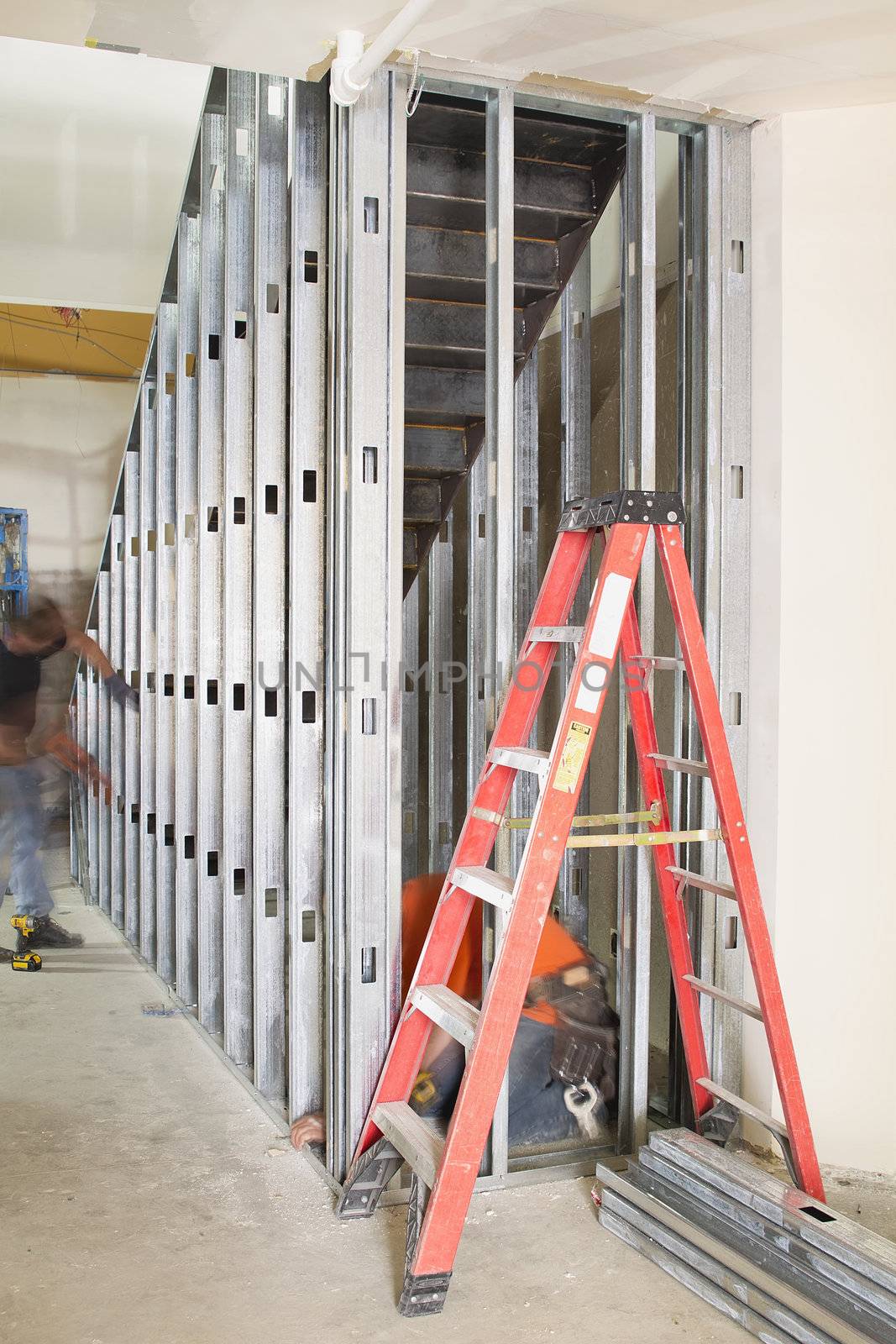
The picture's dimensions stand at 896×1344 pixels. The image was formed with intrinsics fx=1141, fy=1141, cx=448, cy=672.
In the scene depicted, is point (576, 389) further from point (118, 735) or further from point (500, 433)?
point (118, 735)

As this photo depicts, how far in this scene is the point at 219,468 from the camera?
3.79 metres

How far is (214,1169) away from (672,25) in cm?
275

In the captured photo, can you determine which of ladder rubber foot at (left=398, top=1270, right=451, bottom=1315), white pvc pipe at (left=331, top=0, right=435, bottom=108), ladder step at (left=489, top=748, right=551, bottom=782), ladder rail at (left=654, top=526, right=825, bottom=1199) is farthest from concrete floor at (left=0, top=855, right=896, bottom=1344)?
white pvc pipe at (left=331, top=0, right=435, bottom=108)

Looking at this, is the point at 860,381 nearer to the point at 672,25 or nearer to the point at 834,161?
the point at 834,161

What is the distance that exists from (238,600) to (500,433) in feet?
3.85

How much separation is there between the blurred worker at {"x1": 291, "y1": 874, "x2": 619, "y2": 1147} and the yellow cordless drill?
2193mm

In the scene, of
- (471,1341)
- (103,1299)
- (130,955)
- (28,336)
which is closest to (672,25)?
(471,1341)

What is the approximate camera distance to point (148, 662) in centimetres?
480

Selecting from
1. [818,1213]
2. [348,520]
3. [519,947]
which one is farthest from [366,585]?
[818,1213]

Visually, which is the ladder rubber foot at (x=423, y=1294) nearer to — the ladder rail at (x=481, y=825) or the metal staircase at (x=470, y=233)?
the ladder rail at (x=481, y=825)

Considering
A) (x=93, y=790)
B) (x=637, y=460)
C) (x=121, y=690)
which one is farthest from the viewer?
(x=93, y=790)

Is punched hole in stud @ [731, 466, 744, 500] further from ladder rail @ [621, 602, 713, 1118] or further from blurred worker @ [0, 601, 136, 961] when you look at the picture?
blurred worker @ [0, 601, 136, 961]

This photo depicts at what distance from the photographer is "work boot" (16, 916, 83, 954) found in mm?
4922

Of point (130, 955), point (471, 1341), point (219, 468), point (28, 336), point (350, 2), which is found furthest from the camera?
point (28, 336)
